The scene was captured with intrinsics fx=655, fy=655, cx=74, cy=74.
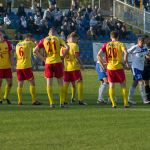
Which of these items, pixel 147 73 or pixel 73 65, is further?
pixel 147 73

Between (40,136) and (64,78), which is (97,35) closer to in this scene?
(64,78)

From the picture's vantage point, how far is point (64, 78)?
19562 mm

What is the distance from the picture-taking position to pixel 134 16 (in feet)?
158

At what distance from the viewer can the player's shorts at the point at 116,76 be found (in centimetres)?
1786

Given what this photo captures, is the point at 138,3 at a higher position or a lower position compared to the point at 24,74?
higher

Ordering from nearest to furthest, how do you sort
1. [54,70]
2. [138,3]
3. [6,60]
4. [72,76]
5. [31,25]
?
[54,70], [6,60], [72,76], [31,25], [138,3]

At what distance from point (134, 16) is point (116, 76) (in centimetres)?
3058

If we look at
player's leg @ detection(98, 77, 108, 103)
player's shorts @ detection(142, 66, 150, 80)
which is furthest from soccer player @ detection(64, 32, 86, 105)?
player's shorts @ detection(142, 66, 150, 80)

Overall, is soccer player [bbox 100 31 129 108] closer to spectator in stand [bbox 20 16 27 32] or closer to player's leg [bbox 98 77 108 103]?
player's leg [bbox 98 77 108 103]

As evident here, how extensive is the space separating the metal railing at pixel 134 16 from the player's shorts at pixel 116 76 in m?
29.5

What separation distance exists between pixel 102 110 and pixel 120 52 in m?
Result: 1.85

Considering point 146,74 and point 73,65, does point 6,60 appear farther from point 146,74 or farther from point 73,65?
point 146,74

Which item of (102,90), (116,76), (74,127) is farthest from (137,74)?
(74,127)

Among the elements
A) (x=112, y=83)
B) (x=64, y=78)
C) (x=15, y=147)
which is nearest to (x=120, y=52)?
(x=112, y=83)
